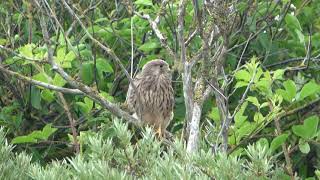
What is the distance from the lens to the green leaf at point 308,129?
205 inches

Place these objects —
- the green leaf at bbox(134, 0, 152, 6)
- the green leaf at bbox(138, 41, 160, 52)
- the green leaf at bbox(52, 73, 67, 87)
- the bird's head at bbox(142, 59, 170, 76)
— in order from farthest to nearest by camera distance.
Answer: the bird's head at bbox(142, 59, 170, 76) < the green leaf at bbox(138, 41, 160, 52) < the green leaf at bbox(134, 0, 152, 6) < the green leaf at bbox(52, 73, 67, 87)

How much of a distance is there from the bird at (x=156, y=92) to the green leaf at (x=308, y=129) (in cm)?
124

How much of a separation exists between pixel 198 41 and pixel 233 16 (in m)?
1.20

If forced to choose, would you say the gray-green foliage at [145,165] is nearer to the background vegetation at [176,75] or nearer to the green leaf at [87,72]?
the background vegetation at [176,75]

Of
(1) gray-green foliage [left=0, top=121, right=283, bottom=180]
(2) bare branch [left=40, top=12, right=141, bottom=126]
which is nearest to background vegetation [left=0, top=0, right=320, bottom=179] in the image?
(2) bare branch [left=40, top=12, right=141, bottom=126]

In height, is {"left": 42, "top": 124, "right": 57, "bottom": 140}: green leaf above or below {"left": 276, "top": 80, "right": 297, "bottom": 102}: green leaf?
below

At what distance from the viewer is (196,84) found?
15.6 feet

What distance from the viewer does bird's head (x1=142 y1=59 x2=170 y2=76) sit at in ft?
21.3

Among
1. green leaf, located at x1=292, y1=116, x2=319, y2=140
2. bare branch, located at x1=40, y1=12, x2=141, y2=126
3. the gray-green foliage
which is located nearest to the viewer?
the gray-green foliage

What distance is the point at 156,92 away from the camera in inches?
268

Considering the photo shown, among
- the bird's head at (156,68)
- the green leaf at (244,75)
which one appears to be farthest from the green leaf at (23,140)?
the green leaf at (244,75)

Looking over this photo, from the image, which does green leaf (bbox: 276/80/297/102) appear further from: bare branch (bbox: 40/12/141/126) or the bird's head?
the bird's head

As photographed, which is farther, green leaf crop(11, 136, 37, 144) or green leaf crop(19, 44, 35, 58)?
green leaf crop(11, 136, 37, 144)

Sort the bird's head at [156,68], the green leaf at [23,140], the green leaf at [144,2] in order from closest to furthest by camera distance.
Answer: the green leaf at [23,140] < the green leaf at [144,2] < the bird's head at [156,68]
